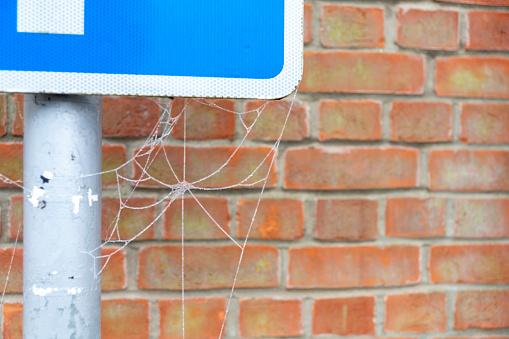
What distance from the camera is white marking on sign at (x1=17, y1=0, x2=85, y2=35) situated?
0.38m

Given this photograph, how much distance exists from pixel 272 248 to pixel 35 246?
0.39 meters

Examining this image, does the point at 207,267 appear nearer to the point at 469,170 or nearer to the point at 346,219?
the point at 346,219

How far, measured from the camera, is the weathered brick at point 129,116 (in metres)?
0.70

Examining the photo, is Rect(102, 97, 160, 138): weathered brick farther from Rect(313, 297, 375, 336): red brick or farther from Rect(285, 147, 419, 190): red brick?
Rect(313, 297, 375, 336): red brick

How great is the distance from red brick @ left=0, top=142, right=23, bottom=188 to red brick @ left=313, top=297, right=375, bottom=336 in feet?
1.65

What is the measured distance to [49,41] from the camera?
0.39 meters

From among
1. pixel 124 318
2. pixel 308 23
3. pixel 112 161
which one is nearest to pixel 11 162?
pixel 112 161

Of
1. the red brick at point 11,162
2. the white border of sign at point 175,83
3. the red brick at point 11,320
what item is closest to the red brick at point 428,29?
the white border of sign at point 175,83

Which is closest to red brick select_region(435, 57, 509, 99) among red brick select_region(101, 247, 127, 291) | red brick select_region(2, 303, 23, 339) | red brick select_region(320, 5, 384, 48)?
red brick select_region(320, 5, 384, 48)

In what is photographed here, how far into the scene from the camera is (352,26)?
2.45ft

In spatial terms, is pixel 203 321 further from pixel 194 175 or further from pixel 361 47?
pixel 361 47

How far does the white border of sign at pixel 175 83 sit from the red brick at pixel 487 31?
1.57 ft

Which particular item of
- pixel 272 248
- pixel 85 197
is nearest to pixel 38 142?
pixel 85 197

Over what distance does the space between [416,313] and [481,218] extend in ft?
0.63
